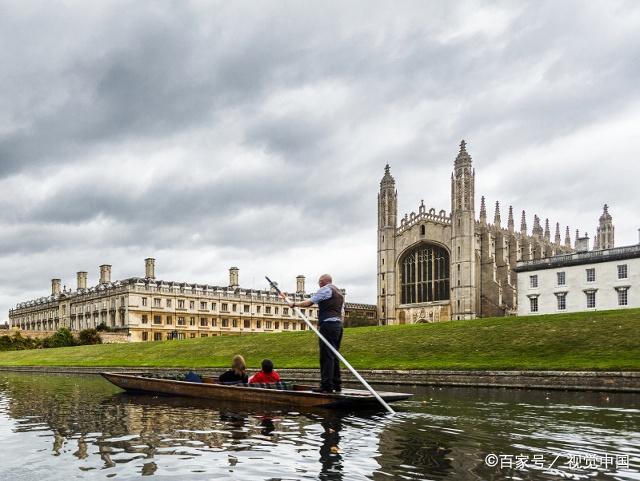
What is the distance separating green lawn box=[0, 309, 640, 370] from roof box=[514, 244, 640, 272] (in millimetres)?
21852

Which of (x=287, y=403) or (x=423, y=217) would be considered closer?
(x=287, y=403)

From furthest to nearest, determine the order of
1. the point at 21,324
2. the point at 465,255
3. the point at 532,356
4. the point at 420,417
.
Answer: the point at 21,324 → the point at 465,255 → the point at 532,356 → the point at 420,417

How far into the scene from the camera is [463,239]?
74.0 m

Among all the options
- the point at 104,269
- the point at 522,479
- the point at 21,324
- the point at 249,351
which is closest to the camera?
the point at 522,479

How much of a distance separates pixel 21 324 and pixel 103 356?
76.5 m

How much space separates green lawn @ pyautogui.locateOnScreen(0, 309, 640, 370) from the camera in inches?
1067

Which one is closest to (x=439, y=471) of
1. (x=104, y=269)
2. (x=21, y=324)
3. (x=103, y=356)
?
(x=103, y=356)

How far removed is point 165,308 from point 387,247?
34.2m

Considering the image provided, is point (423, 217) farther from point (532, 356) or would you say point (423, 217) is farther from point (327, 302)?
point (327, 302)

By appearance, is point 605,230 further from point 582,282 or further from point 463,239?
point 582,282

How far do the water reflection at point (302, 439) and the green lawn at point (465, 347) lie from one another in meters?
11.1

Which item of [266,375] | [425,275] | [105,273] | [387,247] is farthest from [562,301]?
[105,273]

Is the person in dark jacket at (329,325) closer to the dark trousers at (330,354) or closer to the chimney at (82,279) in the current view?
the dark trousers at (330,354)

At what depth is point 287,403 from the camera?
14289 mm
